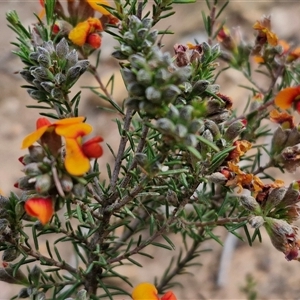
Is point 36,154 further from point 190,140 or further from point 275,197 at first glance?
point 275,197

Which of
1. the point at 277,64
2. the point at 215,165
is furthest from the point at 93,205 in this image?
the point at 277,64

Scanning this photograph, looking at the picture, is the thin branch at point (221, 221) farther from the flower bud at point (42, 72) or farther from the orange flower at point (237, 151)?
the flower bud at point (42, 72)

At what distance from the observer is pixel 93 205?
0.88 meters

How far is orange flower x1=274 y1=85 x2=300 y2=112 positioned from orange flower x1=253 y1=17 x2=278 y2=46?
202mm

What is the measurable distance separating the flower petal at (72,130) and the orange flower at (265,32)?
0.61m

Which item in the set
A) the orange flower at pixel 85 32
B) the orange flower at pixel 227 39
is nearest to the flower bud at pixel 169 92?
the orange flower at pixel 85 32

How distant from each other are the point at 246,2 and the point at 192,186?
254cm

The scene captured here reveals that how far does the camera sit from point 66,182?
663mm

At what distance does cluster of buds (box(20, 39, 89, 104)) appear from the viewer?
32.6 inches

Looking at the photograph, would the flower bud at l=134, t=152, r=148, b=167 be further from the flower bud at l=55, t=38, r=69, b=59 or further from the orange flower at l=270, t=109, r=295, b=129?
the orange flower at l=270, t=109, r=295, b=129

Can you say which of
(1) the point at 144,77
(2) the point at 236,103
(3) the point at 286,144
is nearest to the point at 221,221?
(3) the point at 286,144

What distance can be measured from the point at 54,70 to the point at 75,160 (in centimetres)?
27

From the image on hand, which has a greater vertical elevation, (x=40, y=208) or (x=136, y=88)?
(x=136, y=88)

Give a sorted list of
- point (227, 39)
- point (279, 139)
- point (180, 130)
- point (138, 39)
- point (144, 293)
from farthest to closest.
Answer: point (227, 39)
point (279, 139)
point (144, 293)
point (138, 39)
point (180, 130)
